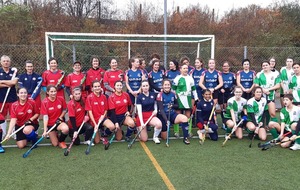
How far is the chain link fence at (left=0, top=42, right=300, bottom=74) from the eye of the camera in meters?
9.80

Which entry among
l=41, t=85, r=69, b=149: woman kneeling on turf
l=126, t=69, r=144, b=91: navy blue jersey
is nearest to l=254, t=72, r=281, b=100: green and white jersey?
l=126, t=69, r=144, b=91: navy blue jersey

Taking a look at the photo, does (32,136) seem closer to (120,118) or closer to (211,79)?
(120,118)

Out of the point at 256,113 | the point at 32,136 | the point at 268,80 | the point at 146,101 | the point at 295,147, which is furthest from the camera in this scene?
the point at 268,80

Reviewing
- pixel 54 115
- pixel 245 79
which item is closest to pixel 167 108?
pixel 245 79

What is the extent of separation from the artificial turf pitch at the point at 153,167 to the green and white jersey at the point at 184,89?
41.0 inches

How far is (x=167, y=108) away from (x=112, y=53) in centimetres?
→ 587

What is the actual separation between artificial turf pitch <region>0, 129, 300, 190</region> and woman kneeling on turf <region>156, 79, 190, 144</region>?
495 mm

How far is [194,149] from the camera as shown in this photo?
4957mm

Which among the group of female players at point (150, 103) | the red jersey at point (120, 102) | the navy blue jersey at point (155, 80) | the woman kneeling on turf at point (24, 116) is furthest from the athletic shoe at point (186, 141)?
the woman kneeling on turf at point (24, 116)

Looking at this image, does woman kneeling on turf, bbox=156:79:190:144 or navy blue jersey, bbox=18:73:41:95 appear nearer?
woman kneeling on turf, bbox=156:79:190:144

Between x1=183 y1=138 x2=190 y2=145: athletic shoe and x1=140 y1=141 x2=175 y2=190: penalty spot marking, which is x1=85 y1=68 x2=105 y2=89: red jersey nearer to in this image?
x1=140 y1=141 x2=175 y2=190: penalty spot marking

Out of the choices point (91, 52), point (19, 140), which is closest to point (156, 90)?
point (19, 140)

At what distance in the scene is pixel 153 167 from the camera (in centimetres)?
410

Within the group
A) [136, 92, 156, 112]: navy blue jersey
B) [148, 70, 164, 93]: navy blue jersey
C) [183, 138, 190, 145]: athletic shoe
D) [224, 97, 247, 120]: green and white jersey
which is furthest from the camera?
[148, 70, 164, 93]: navy blue jersey
